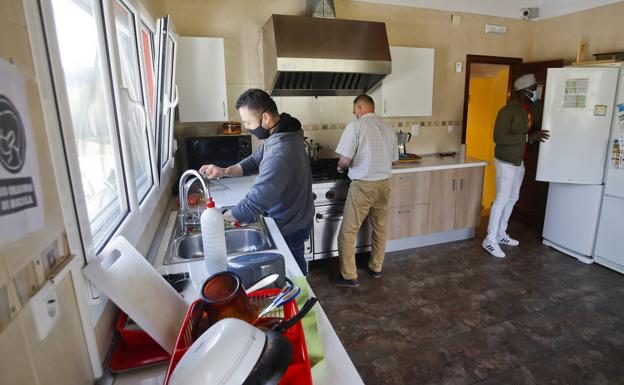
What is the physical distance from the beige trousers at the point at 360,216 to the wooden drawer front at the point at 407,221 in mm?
408

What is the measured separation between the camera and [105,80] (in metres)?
1.09

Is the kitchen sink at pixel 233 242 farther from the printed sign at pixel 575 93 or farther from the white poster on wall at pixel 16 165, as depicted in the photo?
the printed sign at pixel 575 93

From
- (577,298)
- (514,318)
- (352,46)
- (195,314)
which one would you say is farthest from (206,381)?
(577,298)

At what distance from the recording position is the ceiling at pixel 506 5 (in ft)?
11.8

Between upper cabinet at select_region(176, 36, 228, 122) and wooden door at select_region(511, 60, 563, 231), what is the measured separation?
3.56m

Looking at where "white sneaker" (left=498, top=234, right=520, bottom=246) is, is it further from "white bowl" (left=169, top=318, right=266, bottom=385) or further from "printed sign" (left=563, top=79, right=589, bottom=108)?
"white bowl" (left=169, top=318, right=266, bottom=385)

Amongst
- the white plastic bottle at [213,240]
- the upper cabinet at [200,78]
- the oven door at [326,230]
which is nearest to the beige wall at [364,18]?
the upper cabinet at [200,78]

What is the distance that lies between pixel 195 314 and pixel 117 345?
30 centimetres

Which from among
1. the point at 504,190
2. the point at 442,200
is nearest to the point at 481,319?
the point at 442,200

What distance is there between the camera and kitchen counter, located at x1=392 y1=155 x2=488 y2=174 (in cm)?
331

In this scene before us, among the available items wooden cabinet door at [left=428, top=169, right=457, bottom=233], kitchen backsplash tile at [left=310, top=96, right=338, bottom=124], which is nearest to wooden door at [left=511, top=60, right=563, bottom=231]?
wooden cabinet door at [left=428, top=169, right=457, bottom=233]

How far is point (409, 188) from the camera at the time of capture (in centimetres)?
335

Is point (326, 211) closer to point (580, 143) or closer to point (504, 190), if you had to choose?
point (504, 190)

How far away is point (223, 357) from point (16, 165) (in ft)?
1.40
